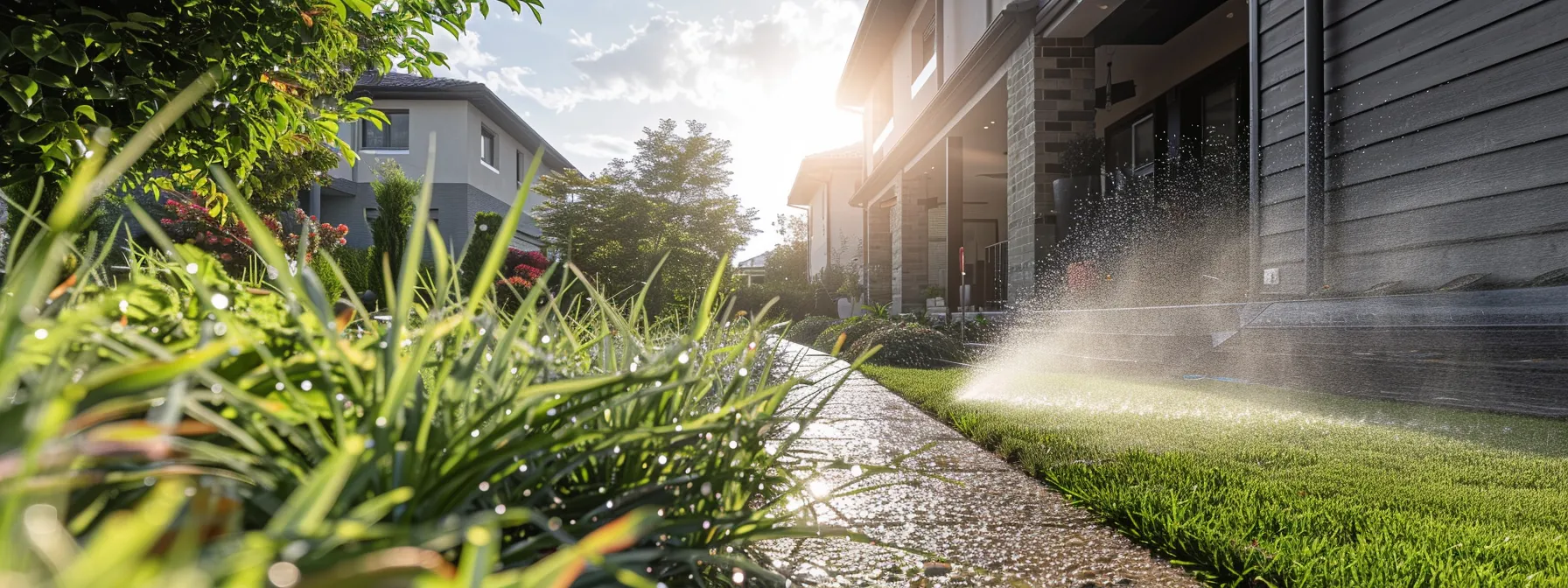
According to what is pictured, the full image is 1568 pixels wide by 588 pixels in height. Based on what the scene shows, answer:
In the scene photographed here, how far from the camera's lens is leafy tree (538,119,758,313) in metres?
20.6

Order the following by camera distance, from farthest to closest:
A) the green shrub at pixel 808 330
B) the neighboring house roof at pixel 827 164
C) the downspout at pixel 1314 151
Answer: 1. the neighboring house roof at pixel 827 164
2. the green shrub at pixel 808 330
3. the downspout at pixel 1314 151

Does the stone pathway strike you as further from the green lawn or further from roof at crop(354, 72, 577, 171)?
roof at crop(354, 72, 577, 171)

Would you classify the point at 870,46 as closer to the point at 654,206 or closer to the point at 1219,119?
the point at 1219,119

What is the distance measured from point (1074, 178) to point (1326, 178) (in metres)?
2.35

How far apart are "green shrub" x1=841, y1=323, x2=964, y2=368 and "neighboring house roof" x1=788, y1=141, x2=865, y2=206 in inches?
577

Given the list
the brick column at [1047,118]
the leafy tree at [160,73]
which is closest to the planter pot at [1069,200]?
the brick column at [1047,118]

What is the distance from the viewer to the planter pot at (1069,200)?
21.1ft

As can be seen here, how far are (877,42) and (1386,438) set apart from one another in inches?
488

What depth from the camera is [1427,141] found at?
3672mm

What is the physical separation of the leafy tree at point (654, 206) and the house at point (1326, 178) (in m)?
12.2

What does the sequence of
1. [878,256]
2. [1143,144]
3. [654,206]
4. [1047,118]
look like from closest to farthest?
1. [1047,118]
2. [1143,144]
3. [878,256]
4. [654,206]

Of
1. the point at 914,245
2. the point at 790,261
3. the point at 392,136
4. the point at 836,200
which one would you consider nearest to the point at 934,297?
the point at 914,245

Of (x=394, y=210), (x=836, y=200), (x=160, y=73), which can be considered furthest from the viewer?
(x=836, y=200)

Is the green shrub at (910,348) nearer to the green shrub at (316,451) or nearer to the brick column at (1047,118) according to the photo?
the brick column at (1047,118)
